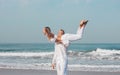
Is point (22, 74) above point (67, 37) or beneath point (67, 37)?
beneath

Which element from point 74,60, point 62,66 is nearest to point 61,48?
point 62,66

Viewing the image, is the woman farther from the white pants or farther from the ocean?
the ocean

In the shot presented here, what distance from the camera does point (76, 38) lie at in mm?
8875

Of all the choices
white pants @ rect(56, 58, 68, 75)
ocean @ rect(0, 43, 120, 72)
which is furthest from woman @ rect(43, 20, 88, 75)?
ocean @ rect(0, 43, 120, 72)

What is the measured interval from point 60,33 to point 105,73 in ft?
28.7

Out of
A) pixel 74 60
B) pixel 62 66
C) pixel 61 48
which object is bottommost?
pixel 74 60

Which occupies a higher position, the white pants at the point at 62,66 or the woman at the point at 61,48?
the woman at the point at 61,48

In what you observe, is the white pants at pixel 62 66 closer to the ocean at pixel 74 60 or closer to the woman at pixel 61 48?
the woman at pixel 61 48

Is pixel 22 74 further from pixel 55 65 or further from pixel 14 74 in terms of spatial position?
pixel 55 65

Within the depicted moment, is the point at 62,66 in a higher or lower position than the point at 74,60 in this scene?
higher

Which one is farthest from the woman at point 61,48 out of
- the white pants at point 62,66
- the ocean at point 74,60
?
the ocean at point 74,60

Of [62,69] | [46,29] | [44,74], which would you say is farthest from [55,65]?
[44,74]

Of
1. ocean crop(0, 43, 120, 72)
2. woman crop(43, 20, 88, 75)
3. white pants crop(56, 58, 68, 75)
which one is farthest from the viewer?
ocean crop(0, 43, 120, 72)

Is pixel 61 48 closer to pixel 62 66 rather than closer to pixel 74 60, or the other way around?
pixel 62 66
